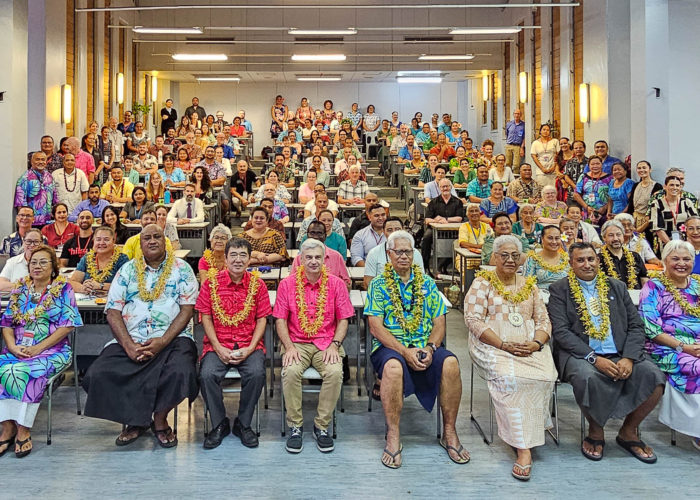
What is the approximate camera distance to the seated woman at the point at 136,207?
24.7ft

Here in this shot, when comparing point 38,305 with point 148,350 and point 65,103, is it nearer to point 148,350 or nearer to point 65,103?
point 148,350

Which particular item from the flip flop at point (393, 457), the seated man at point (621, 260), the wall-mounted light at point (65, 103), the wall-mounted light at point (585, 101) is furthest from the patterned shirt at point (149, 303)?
the wall-mounted light at point (585, 101)

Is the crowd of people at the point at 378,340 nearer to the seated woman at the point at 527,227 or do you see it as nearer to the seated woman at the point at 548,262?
the seated woman at the point at 548,262

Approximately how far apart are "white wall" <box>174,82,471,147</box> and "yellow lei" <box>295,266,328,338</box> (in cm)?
1512

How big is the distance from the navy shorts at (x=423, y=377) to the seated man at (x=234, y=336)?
0.67 meters

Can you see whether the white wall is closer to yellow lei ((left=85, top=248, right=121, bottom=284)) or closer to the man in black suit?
the man in black suit

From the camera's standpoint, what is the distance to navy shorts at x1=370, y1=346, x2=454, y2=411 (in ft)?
11.7

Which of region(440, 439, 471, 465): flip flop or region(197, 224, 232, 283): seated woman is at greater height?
region(197, 224, 232, 283): seated woman

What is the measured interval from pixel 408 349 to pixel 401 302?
281 mm

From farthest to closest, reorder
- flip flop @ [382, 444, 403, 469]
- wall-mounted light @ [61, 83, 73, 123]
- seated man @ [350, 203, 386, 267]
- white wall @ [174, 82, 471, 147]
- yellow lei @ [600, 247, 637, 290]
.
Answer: white wall @ [174, 82, 471, 147] → wall-mounted light @ [61, 83, 73, 123] → seated man @ [350, 203, 386, 267] → yellow lei @ [600, 247, 637, 290] → flip flop @ [382, 444, 403, 469]

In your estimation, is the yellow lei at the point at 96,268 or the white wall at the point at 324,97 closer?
the yellow lei at the point at 96,268

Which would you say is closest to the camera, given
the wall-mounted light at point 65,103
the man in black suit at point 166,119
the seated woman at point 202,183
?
the seated woman at point 202,183

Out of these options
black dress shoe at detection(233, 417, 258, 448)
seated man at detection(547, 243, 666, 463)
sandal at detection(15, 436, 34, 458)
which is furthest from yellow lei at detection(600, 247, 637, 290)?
sandal at detection(15, 436, 34, 458)

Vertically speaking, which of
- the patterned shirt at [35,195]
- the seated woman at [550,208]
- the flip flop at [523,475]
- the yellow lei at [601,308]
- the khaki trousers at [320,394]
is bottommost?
the flip flop at [523,475]
